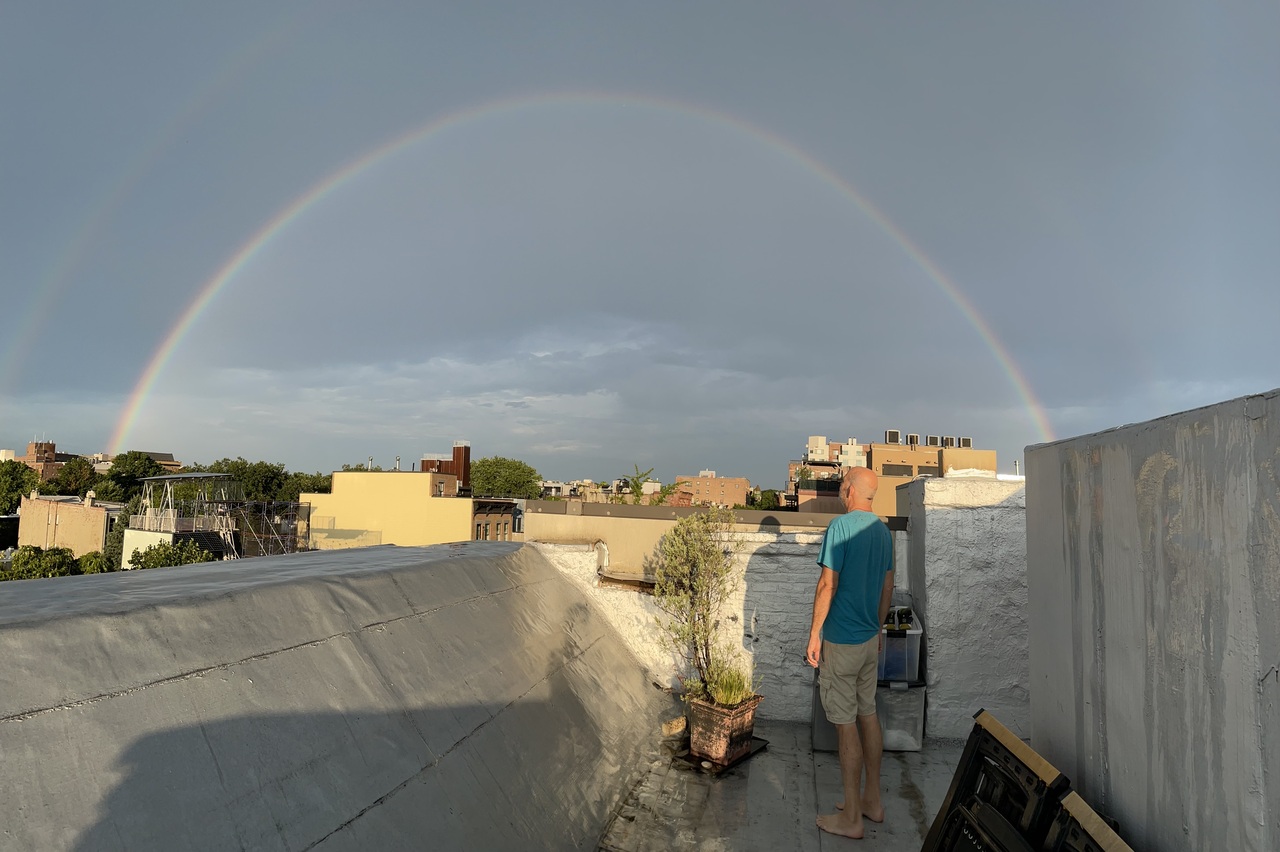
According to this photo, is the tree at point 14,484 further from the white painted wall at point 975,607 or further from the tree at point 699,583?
the white painted wall at point 975,607

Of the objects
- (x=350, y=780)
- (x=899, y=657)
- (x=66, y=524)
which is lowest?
(x=66, y=524)

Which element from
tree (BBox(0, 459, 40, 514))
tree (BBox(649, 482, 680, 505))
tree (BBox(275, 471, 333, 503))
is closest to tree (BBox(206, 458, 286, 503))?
tree (BBox(275, 471, 333, 503))

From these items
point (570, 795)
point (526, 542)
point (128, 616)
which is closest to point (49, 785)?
point (128, 616)

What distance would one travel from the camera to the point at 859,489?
13.2ft

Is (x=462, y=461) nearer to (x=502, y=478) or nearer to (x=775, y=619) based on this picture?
(x=502, y=478)

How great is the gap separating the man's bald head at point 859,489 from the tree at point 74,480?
301ft

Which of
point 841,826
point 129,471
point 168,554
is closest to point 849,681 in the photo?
point 841,826

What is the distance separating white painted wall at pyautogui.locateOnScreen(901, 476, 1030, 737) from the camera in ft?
16.6

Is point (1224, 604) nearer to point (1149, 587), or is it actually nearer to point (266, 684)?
point (1149, 587)

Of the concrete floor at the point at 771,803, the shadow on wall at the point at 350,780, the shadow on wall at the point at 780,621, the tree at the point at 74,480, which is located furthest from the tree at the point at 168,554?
the tree at the point at 74,480

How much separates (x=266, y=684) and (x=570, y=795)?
1.68 m

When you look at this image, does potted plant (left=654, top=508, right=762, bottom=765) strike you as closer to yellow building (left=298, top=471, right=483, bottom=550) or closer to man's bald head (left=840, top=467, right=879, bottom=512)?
man's bald head (left=840, top=467, right=879, bottom=512)

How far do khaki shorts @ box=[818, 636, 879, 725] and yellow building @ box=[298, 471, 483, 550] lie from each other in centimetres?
3187

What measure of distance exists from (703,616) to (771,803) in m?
1.49
